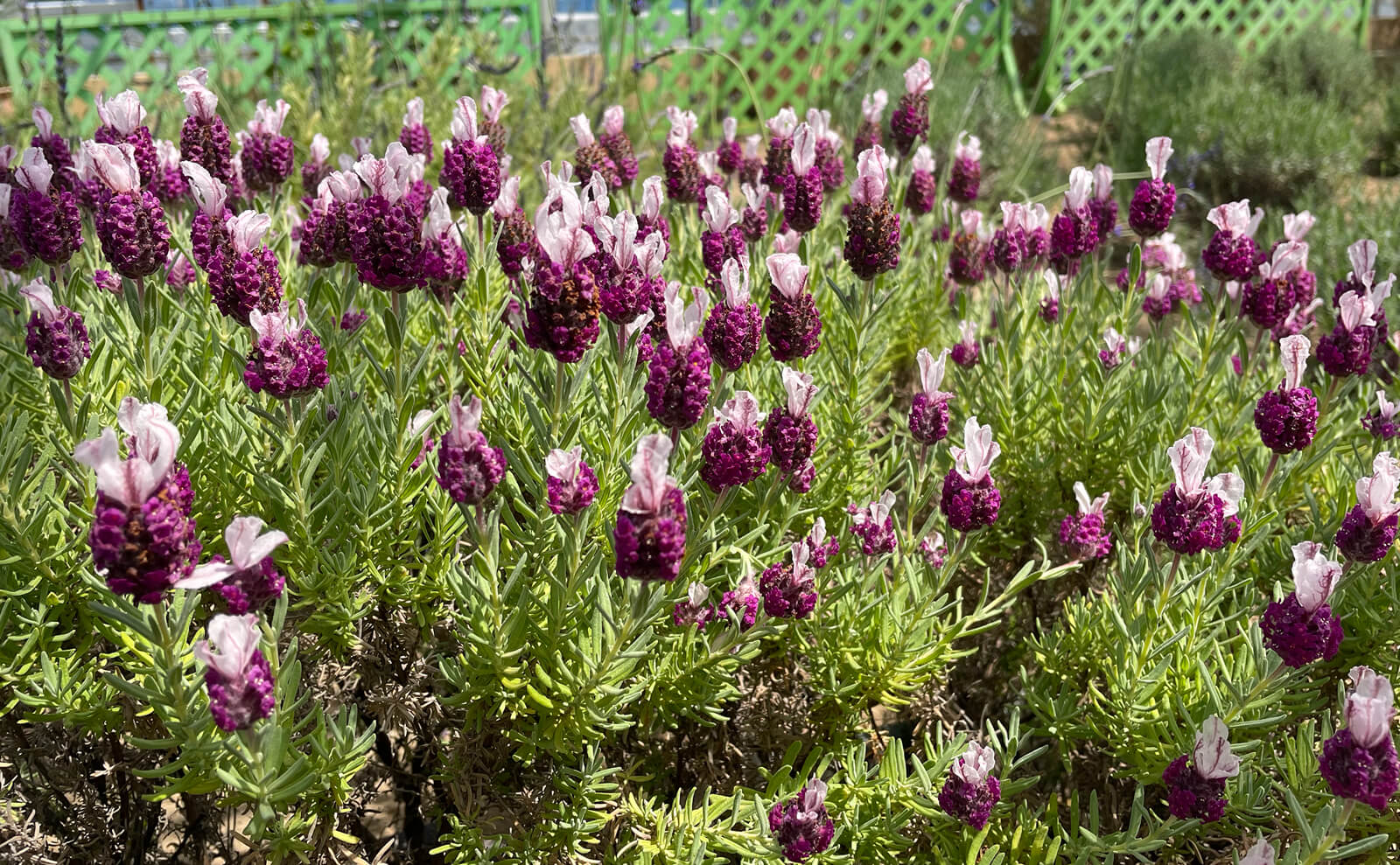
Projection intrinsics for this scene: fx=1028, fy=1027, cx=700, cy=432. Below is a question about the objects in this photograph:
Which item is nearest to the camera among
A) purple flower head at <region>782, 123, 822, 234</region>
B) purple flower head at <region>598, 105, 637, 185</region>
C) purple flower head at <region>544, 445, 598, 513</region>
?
purple flower head at <region>544, 445, 598, 513</region>

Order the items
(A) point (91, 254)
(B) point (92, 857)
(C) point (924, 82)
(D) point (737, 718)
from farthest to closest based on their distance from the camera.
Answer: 1. (C) point (924, 82)
2. (A) point (91, 254)
3. (D) point (737, 718)
4. (B) point (92, 857)

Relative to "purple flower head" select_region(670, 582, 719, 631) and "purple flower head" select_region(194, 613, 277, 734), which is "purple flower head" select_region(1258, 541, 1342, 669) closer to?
"purple flower head" select_region(670, 582, 719, 631)

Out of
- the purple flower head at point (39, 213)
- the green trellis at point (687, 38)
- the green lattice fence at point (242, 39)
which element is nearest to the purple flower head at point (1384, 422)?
the purple flower head at point (39, 213)

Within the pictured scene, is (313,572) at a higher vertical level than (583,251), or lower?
lower

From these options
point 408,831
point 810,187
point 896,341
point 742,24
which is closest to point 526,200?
point 896,341

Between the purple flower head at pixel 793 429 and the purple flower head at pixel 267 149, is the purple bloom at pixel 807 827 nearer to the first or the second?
the purple flower head at pixel 793 429

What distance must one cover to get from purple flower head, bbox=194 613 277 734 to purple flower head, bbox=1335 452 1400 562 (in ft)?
5.74

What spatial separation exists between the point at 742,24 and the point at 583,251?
8.86 meters

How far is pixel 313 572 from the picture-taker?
1.89 meters

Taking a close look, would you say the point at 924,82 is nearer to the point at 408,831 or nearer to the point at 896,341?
the point at 896,341

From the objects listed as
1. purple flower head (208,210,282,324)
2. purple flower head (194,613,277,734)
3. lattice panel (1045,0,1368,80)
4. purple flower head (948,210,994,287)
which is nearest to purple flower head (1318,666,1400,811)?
purple flower head (194,613,277,734)

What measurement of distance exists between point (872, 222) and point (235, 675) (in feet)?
4.73

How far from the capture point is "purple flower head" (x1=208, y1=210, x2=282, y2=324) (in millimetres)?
1753

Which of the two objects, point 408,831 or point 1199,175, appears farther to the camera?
point 1199,175
